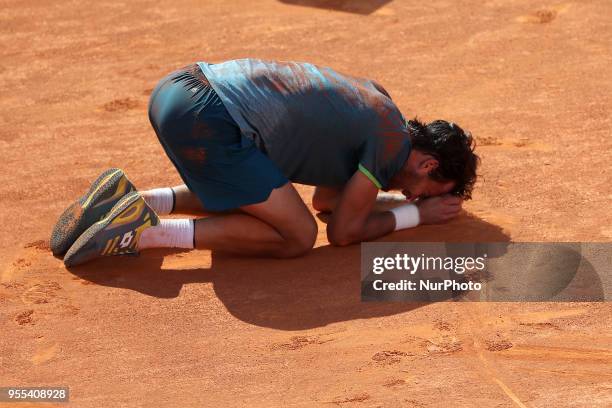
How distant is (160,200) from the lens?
5.66m

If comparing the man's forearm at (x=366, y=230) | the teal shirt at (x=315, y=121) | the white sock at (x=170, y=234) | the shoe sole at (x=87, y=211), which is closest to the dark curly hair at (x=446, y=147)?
the teal shirt at (x=315, y=121)

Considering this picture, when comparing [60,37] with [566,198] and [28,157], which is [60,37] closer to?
[28,157]

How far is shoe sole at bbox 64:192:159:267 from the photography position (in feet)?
16.9

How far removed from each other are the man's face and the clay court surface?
195 mm

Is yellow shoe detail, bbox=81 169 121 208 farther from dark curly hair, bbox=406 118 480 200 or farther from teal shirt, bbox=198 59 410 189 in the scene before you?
dark curly hair, bbox=406 118 480 200

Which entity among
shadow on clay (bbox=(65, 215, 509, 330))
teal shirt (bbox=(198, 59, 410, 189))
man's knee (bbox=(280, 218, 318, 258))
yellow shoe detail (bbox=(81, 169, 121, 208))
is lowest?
shadow on clay (bbox=(65, 215, 509, 330))

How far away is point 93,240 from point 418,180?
1.47m

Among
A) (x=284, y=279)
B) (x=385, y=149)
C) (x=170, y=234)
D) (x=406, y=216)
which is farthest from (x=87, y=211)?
(x=406, y=216)

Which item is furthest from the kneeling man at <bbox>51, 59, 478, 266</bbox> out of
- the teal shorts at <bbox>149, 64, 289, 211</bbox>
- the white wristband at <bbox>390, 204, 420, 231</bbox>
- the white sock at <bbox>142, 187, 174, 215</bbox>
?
the white sock at <bbox>142, 187, 174, 215</bbox>

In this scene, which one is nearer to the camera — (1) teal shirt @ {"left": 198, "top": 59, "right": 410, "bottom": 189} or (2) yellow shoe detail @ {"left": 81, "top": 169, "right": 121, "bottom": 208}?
(1) teal shirt @ {"left": 198, "top": 59, "right": 410, "bottom": 189}

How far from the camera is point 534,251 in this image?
529cm

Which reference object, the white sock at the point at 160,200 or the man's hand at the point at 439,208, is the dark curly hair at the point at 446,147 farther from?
the white sock at the point at 160,200

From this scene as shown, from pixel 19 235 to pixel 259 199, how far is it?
1.26 metres

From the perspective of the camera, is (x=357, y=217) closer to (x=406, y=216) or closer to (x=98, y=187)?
(x=406, y=216)
